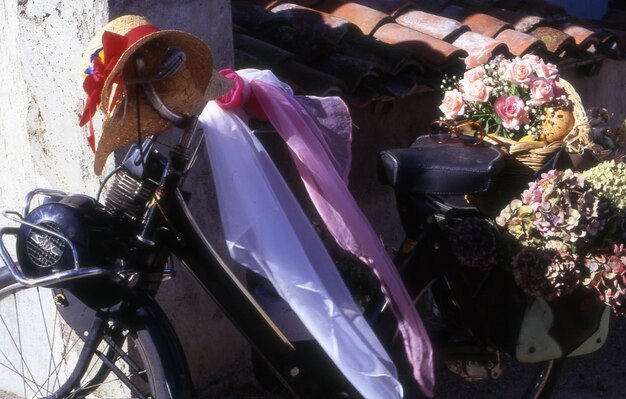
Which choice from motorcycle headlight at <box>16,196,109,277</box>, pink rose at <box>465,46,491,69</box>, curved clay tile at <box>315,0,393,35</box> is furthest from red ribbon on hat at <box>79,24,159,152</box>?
curved clay tile at <box>315,0,393,35</box>

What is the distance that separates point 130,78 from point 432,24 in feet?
9.42

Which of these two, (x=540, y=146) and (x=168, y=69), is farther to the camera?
(x=540, y=146)

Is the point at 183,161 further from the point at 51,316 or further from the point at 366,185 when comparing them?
the point at 366,185

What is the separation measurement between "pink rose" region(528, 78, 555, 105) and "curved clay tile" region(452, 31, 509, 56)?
1.40 m

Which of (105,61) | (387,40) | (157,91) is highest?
(105,61)

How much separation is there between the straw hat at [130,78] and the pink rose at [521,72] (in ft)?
3.90

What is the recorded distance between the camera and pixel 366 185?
466cm

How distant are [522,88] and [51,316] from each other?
2053mm

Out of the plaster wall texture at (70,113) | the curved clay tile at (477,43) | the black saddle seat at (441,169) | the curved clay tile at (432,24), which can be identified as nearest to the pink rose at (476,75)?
the black saddle seat at (441,169)

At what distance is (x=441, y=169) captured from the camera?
3246mm

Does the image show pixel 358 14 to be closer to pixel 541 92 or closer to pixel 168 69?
pixel 541 92

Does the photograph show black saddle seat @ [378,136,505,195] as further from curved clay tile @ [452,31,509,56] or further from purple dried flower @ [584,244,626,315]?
curved clay tile @ [452,31,509,56]

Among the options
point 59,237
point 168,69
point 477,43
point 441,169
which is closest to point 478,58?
point 441,169

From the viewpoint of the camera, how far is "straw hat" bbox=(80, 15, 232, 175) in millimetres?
2467
